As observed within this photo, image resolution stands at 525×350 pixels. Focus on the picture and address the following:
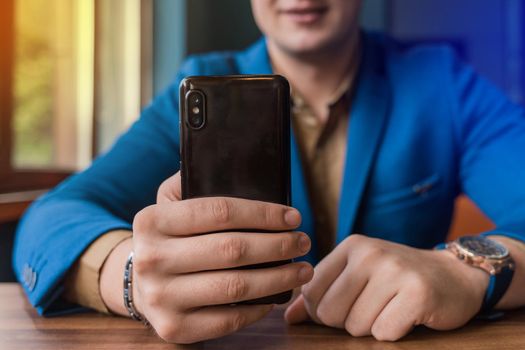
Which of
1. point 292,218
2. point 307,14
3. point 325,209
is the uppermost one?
point 307,14

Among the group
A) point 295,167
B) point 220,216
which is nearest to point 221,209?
point 220,216

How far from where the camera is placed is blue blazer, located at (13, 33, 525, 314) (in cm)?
65

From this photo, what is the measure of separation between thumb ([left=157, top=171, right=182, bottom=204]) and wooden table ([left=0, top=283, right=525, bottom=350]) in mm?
101

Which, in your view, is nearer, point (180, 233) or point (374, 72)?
point (180, 233)

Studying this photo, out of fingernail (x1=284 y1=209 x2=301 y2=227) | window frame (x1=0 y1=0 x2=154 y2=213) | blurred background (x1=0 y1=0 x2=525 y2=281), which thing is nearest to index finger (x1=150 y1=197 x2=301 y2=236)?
fingernail (x1=284 y1=209 x2=301 y2=227)

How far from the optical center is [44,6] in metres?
1.48

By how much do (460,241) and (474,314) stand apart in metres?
0.07

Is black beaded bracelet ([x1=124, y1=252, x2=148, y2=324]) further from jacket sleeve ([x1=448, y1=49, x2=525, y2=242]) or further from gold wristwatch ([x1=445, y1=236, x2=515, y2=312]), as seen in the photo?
jacket sleeve ([x1=448, y1=49, x2=525, y2=242])

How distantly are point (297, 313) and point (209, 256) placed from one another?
0.12 m

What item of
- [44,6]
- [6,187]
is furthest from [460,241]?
[44,6]

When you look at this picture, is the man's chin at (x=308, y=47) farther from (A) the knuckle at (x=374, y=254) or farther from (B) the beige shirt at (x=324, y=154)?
(A) the knuckle at (x=374, y=254)

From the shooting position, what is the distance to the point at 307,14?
2.49 feet

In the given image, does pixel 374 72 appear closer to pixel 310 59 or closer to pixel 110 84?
pixel 310 59

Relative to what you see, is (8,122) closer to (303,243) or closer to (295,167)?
(295,167)
